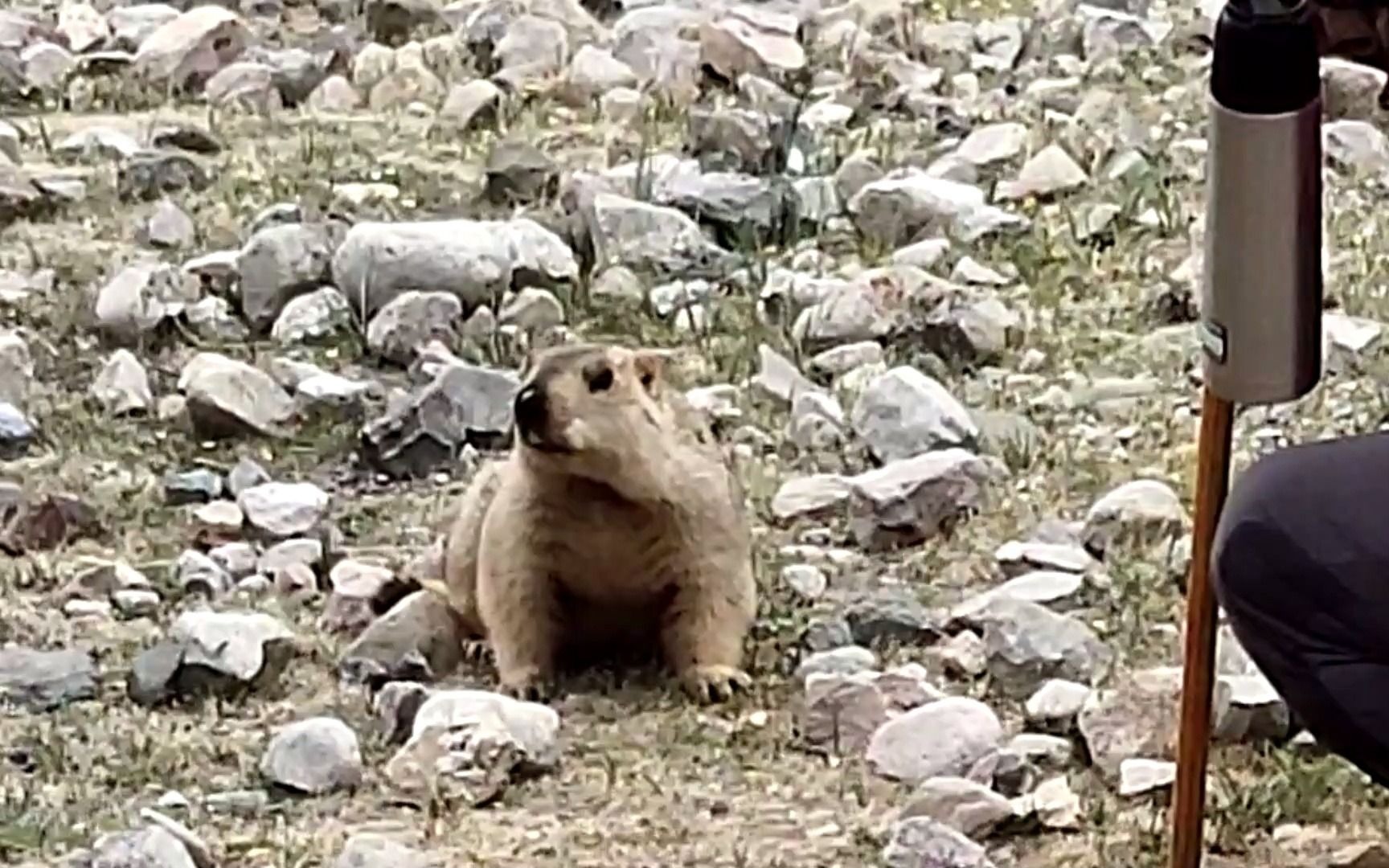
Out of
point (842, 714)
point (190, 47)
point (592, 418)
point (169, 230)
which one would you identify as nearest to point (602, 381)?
point (592, 418)

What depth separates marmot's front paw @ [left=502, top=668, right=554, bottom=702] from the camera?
3443 millimetres

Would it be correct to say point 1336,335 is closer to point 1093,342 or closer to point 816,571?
point 1093,342

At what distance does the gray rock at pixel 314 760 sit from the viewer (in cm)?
314

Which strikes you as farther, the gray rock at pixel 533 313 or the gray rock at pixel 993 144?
the gray rock at pixel 993 144

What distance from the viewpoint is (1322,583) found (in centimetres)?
217

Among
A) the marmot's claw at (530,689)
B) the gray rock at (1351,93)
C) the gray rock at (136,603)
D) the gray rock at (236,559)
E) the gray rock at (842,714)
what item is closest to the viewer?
the gray rock at (842,714)

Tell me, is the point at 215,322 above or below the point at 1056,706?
below

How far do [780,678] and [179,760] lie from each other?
670 millimetres

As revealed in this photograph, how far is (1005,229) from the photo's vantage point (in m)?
4.89

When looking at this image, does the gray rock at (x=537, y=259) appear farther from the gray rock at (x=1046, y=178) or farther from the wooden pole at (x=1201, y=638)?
the wooden pole at (x=1201, y=638)

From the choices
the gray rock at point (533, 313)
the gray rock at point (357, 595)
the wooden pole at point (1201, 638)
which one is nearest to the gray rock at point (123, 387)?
the gray rock at point (533, 313)

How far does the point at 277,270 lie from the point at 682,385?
717 mm

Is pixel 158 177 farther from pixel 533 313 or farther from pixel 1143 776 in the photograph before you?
pixel 1143 776

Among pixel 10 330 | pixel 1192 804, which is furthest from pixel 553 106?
pixel 1192 804
